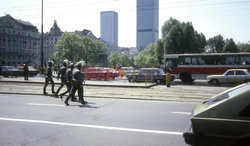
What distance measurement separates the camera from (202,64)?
77.6ft

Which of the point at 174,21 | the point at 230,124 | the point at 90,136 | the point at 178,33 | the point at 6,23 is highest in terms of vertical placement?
the point at 6,23

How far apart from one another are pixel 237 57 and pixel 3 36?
9548 centimetres

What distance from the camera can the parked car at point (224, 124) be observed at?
2.90 meters

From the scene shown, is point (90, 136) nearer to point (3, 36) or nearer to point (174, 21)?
point (174, 21)

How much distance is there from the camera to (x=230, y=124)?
2969 mm

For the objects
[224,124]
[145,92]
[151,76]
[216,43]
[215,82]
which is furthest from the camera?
[216,43]

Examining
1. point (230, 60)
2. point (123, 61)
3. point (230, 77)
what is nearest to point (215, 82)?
point (230, 77)

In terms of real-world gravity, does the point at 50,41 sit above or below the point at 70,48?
above

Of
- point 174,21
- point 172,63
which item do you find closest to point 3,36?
point 174,21

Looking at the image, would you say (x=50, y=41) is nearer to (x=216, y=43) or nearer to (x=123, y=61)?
(x=123, y=61)

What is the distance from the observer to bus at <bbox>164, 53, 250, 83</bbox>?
22.4 metres

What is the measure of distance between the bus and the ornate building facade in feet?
270

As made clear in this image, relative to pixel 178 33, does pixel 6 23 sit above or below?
above

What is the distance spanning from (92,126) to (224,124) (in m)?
3.73
